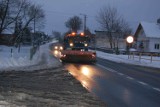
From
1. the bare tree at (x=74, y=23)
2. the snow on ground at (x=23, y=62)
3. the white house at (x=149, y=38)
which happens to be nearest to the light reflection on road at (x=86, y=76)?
the snow on ground at (x=23, y=62)

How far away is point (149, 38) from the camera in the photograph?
249 ft

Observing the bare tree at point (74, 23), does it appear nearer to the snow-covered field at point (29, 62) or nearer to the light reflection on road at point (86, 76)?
the snow-covered field at point (29, 62)

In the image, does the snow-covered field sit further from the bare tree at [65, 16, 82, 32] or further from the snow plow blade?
the bare tree at [65, 16, 82, 32]

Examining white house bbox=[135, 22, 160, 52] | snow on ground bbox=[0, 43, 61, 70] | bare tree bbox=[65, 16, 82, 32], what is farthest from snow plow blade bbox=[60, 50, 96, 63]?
bare tree bbox=[65, 16, 82, 32]

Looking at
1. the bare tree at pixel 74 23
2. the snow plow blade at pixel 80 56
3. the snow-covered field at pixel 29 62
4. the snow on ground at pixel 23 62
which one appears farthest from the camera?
the bare tree at pixel 74 23

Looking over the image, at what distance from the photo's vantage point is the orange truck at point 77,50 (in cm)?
3278

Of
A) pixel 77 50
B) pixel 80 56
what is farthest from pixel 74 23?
pixel 80 56

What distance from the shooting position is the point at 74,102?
10.9 meters

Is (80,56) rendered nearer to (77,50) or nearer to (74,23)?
(77,50)

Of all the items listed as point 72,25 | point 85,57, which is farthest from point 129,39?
point 72,25

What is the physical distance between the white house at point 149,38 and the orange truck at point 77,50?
41.5m

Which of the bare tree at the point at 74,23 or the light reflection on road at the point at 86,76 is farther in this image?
the bare tree at the point at 74,23

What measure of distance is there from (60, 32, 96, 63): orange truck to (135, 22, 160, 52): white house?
4154 cm

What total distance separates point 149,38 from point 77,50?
44.1 meters
